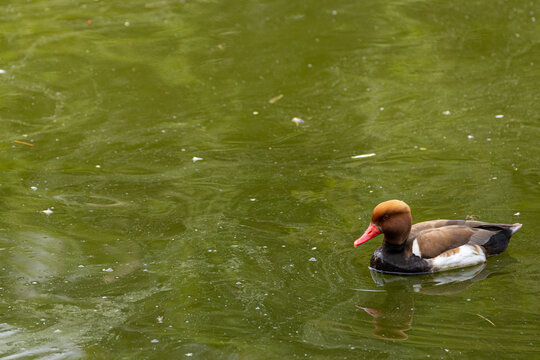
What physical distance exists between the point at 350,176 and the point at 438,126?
1.80 metres

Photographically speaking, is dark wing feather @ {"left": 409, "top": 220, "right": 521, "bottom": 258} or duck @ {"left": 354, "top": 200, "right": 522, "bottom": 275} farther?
dark wing feather @ {"left": 409, "top": 220, "right": 521, "bottom": 258}

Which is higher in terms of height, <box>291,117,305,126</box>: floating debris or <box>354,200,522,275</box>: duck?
<box>354,200,522,275</box>: duck

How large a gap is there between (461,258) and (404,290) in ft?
2.03

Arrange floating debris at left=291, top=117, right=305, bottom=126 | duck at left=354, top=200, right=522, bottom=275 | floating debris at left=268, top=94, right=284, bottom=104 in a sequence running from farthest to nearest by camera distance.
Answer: floating debris at left=268, top=94, right=284, bottom=104
floating debris at left=291, top=117, right=305, bottom=126
duck at left=354, top=200, right=522, bottom=275

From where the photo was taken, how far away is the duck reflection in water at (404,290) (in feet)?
17.6

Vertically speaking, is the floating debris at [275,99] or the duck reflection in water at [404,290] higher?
the duck reflection in water at [404,290]

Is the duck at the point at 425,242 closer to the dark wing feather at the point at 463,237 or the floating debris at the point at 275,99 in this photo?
the dark wing feather at the point at 463,237

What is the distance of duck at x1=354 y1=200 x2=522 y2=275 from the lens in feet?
19.9

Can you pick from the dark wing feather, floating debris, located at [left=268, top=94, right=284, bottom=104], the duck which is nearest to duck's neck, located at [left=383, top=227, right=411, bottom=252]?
the duck

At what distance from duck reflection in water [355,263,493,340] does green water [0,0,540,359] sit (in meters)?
0.02

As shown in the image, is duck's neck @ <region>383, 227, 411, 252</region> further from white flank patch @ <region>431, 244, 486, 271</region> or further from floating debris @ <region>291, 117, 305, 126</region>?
floating debris @ <region>291, 117, 305, 126</region>

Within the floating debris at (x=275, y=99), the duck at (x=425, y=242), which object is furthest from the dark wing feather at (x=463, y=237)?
the floating debris at (x=275, y=99)

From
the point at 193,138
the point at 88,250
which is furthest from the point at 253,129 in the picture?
the point at 88,250

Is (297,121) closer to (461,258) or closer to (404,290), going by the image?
(461,258)
